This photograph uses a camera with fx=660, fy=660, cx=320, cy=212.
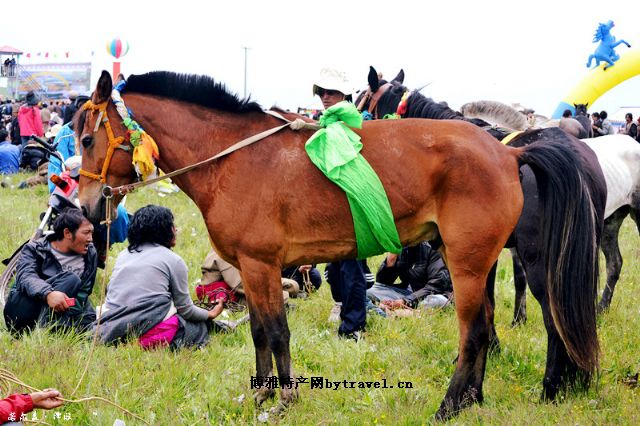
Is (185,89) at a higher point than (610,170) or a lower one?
higher

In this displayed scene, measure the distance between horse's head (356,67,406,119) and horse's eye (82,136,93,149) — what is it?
279cm

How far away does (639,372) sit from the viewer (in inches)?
193

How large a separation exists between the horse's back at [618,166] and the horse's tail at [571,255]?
204 centimetres

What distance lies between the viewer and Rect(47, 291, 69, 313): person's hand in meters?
5.18

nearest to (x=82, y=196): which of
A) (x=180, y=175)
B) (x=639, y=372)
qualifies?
(x=180, y=175)

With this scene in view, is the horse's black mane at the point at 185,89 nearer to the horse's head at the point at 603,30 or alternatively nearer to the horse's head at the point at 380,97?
the horse's head at the point at 380,97

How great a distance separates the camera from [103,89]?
4094 mm

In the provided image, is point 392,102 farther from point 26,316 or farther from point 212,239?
point 26,316

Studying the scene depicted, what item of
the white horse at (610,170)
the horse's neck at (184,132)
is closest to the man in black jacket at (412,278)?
the white horse at (610,170)

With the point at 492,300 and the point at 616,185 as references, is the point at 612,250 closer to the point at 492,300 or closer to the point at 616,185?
the point at 616,185

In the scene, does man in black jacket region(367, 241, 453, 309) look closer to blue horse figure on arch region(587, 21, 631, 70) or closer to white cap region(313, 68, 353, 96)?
white cap region(313, 68, 353, 96)

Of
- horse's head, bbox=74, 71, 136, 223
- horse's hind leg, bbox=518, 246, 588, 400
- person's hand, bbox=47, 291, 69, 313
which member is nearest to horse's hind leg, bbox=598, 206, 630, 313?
horse's hind leg, bbox=518, 246, 588, 400

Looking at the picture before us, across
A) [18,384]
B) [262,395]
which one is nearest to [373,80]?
[262,395]

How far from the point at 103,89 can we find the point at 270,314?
174cm
